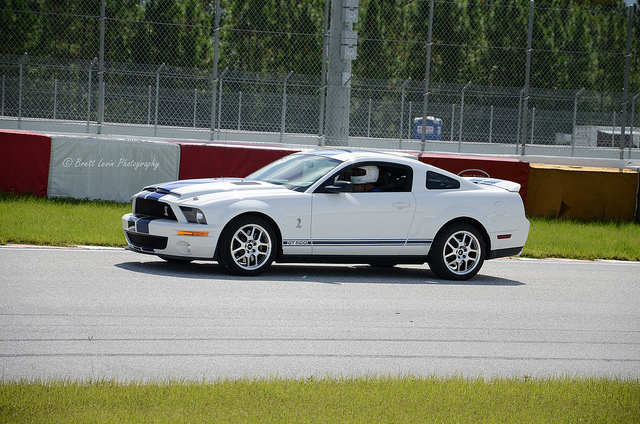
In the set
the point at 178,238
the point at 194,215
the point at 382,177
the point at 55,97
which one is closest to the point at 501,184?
the point at 382,177

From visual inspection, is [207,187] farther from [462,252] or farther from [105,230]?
[462,252]

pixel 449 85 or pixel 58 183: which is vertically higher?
pixel 449 85

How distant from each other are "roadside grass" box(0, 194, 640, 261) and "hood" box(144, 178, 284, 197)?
1.93 m

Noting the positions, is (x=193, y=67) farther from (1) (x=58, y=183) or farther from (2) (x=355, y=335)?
(2) (x=355, y=335)

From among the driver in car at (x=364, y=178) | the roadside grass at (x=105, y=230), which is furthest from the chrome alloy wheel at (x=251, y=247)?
the roadside grass at (x=105, y=230)

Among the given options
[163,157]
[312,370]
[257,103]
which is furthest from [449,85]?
[312,370]

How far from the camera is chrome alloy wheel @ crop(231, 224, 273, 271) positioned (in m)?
9.02

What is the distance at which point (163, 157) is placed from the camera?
1473cm

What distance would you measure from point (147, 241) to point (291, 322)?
2.67 metres

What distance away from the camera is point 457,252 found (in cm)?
1001

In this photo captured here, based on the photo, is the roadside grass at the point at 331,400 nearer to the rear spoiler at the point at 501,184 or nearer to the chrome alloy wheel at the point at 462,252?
the chrome alloy wheel at the point at 462,252

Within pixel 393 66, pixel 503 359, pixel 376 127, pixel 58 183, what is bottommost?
pixel 503 359

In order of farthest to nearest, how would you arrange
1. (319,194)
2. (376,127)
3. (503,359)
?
(376,127), (319,194), (503,359)

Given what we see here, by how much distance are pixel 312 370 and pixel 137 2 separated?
13835 mm
